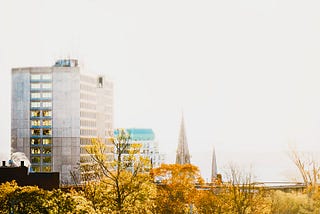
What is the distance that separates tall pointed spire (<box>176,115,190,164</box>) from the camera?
496 ft

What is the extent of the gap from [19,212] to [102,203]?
5221 millimetres

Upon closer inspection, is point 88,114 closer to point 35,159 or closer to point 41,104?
point 41,104

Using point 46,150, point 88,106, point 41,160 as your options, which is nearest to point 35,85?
point 88,106

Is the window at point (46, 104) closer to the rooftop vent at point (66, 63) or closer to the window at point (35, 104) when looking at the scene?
the window at point (35, 104)

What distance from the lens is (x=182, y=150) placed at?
15600cm

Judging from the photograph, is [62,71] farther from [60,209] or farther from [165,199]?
[60,209]

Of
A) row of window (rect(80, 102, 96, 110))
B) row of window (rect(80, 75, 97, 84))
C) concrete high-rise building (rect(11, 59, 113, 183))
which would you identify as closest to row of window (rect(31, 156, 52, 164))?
concrete high-rise building (rect(11, 59, 113, 183))

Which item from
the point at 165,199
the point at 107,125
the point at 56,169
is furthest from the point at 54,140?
the point at 165,199

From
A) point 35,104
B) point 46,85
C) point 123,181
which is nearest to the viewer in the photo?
point 123,181

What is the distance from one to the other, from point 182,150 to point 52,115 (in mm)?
37987

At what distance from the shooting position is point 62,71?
168875mm

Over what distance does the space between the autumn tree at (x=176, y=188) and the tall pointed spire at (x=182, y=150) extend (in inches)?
2932

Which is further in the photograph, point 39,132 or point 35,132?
point 39,132

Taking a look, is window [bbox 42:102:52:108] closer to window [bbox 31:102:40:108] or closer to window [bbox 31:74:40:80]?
window [bbox 31:102:40:108]
